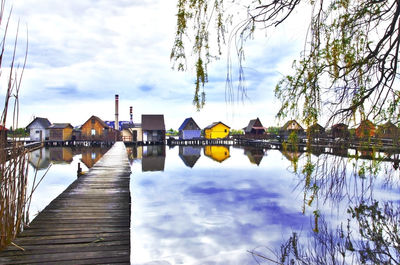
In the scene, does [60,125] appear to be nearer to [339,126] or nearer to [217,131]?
[217,131]

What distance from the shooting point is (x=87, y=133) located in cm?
5197

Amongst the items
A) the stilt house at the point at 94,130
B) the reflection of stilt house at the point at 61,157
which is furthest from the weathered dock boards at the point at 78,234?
the stilt house at the point at 94,130

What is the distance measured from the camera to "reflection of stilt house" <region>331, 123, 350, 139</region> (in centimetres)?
306

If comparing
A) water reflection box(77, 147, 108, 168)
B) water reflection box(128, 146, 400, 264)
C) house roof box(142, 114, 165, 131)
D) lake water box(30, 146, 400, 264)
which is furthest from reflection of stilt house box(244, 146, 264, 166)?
house roof box(142, 114, 165, 131)

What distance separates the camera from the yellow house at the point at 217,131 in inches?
2389

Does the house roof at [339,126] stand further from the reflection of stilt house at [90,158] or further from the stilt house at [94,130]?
the stilt house at [94,130]

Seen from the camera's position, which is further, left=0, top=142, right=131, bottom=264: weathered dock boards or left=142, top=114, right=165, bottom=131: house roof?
left=142, top=114, right=165, bottom=131: house roof

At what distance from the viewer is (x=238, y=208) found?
13070 millimetres

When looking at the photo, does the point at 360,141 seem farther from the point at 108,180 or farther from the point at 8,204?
the point at 108,180

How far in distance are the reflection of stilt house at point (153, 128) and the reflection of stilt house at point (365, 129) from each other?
5225cm

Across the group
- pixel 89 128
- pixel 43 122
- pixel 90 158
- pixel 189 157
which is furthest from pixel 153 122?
pixel 90 158

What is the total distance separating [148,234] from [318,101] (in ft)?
28.9

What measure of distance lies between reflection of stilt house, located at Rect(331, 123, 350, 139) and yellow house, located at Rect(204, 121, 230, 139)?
188ft

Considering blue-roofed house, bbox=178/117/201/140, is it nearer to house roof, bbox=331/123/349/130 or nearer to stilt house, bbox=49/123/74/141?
stilt house, bbox=49/123/74/141
